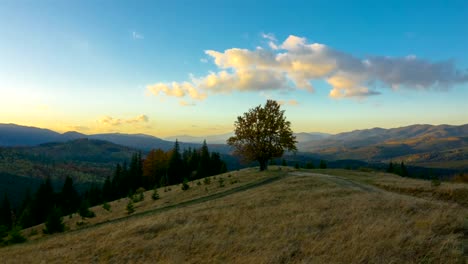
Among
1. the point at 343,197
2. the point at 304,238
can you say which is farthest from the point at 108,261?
the point at 343,197

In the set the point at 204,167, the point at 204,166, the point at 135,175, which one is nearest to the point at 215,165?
the point at 204,166

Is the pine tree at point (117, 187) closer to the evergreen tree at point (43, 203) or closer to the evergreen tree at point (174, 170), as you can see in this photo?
the evergreen tree at point (174, 170)

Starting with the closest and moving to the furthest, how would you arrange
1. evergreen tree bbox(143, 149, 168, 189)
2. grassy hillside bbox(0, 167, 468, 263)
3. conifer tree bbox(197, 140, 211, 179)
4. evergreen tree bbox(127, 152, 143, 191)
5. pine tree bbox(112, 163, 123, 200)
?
grassy hillside bbox(0, 167, 468, 263), conifer tree bbox(197, 140, 211, 179), pine tree bbox(112, 163, 123, 200), evergreen tree bbox(143, 149, 168, 189), evergreen tree bbox(127, 152, 143, 191)

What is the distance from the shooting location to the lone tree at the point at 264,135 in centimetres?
5200

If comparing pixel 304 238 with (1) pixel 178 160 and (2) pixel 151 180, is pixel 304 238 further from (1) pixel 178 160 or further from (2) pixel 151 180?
(2) pixel 151 180

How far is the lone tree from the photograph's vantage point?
52.0 meters

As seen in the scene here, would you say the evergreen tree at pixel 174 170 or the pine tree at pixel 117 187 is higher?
the evergreen tree at pixel 174 170

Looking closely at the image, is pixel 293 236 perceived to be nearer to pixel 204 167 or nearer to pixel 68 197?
pixel 204 167

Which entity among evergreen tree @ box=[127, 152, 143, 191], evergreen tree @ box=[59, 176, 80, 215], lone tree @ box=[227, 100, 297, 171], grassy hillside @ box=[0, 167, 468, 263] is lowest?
evergreen tree @ box=[59, 176, 80, 215]

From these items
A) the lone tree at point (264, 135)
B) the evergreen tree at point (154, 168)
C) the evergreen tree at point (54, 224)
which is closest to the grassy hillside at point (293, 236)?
the evergreen tree at point (54, 224)

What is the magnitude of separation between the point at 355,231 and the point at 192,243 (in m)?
8.29

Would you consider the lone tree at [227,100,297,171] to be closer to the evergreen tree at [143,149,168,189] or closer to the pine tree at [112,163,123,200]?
the evergreen tree at [143,149,168,189]

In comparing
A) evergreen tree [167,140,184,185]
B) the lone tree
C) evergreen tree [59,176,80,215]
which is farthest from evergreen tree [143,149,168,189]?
the lone tree

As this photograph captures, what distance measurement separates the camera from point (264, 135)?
171 feet
